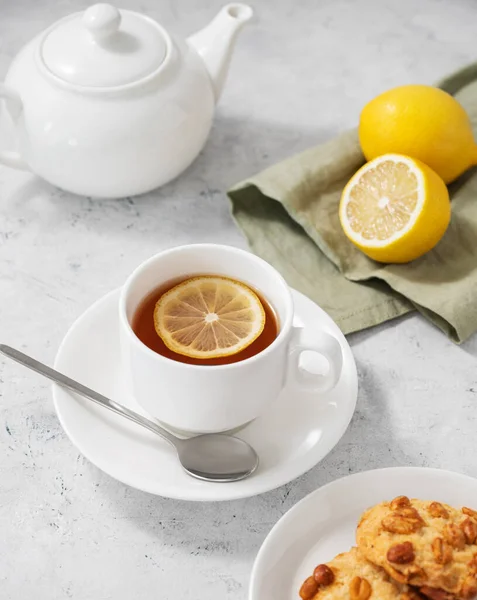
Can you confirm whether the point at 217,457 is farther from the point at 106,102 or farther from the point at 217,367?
the point at 106,102

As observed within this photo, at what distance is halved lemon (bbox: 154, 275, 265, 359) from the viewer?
996 millimetres

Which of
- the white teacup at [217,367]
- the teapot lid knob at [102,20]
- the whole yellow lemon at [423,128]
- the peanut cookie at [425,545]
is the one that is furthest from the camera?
the whole yellow lemon at [423,128]

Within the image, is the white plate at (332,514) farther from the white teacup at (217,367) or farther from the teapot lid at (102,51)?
the teapot lid at (102,51)

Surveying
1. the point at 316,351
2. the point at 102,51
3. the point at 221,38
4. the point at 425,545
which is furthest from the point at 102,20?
the point at 425,545

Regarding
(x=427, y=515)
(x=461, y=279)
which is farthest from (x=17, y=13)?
(x=427, y=515)

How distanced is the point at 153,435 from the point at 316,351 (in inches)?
9.5

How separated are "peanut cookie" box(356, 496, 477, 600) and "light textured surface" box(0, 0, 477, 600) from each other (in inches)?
8.0

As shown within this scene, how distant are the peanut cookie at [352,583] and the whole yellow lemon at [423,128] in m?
0.78

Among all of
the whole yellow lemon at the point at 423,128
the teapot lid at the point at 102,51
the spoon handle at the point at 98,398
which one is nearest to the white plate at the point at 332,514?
the spoon handle at the point at 98,398

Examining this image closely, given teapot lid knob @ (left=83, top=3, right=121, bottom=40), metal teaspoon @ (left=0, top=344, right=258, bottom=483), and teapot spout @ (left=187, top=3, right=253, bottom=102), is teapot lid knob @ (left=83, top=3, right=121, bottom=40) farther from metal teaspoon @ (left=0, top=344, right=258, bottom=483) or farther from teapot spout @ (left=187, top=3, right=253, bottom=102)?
metal teaspoon @ (left=0, top=344, right=258, bottom=483)

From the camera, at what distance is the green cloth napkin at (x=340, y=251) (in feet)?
4.22

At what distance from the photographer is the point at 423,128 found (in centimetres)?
137

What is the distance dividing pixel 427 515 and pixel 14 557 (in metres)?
0.51

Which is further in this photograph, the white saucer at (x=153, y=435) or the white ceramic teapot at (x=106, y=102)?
the white ceramic teapot at (x=106, y=102)
